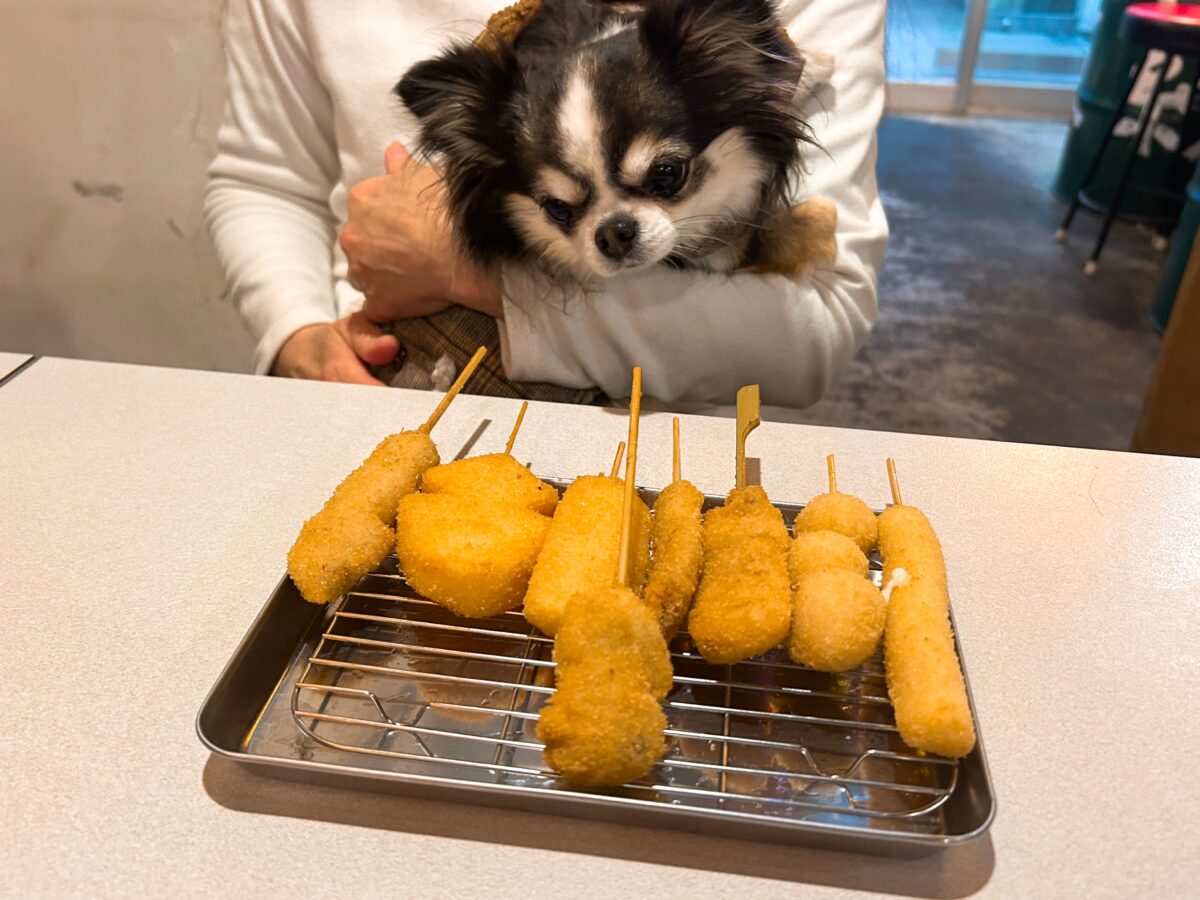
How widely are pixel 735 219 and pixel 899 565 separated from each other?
0.75 metres

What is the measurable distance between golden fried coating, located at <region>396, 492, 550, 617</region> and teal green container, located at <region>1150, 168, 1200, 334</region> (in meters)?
3.00

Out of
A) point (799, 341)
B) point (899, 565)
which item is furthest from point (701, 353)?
point (899, 565)

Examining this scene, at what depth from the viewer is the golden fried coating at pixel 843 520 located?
2.93ft

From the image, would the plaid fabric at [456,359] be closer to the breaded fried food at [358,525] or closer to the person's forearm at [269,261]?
the person's forearm at [269,261]

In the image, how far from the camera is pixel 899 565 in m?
0.85

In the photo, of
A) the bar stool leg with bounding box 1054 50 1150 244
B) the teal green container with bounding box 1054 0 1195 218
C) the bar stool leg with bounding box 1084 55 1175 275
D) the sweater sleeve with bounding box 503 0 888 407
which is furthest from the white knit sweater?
the teal green container with bounding box 1054 0 1195 218

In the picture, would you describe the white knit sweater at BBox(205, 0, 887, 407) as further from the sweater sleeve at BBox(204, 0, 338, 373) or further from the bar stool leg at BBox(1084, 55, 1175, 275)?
the bar stool leg at BBox(1084, 55, 1175, 275)

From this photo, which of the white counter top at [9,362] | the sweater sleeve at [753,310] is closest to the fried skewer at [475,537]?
the sweater sleeve at [753,310]

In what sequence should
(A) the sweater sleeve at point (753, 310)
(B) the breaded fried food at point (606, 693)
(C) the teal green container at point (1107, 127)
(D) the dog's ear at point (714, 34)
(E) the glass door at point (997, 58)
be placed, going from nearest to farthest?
(B) the breaded fried food at point (606, 693), (D) the dog's ear at point (714, 34), (A) the sweater sleeve at point (753, 310), (C) the teal green container at point (1107, 127), (E) the glass door at point (997, 58)

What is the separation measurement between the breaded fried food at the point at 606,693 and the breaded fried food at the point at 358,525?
0.76 ft

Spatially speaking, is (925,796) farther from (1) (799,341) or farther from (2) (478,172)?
(2) (478,172)

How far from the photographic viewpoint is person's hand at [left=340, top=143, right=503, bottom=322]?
139cm

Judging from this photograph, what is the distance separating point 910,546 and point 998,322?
308 centimetres

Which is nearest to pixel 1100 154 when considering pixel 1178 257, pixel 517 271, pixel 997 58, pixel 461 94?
pixel 1178 257
